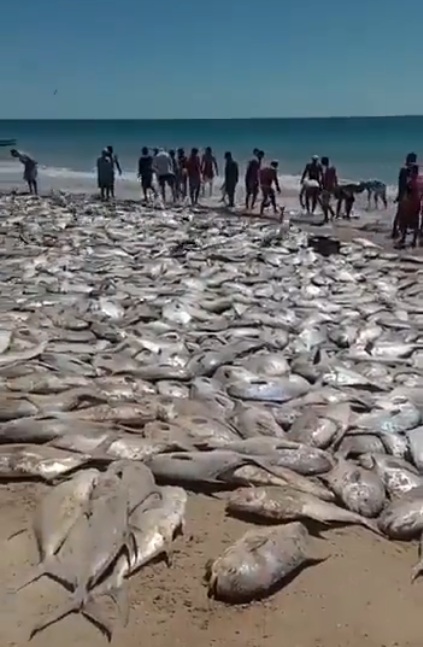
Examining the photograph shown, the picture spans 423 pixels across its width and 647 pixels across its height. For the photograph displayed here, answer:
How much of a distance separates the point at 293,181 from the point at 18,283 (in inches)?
953

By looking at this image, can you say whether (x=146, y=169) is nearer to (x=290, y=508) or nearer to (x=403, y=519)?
(x=290, y=508)

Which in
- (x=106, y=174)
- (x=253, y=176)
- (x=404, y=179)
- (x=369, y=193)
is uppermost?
(x=404, y=179)

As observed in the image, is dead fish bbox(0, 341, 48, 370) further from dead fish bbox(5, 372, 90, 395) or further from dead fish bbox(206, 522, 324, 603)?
dead fish bbox(206, 522, 324, 603)

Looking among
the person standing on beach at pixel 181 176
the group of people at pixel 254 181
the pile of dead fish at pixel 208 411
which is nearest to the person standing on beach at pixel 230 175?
the group of people at pixel 254 181

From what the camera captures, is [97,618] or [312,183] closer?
[97,618]

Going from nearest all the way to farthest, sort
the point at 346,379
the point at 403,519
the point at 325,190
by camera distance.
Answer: the point at 403,519 → the point at 346,379 → the point at 325,190

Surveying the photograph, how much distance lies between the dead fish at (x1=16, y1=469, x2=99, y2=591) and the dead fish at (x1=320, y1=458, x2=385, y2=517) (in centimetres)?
143

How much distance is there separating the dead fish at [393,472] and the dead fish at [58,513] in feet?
5.70

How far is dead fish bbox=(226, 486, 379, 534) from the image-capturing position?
4.41m

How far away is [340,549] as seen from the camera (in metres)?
4.36

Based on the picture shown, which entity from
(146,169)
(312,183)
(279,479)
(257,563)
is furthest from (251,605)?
Result: (146,169)

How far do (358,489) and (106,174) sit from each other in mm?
20141

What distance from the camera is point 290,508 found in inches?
174

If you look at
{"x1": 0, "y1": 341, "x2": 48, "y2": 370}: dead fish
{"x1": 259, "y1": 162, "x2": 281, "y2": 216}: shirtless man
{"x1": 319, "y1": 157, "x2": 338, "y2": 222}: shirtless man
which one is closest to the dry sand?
{"x1": 0, "y1": 341, "x2": 48, "y2": 370}: dead fish
